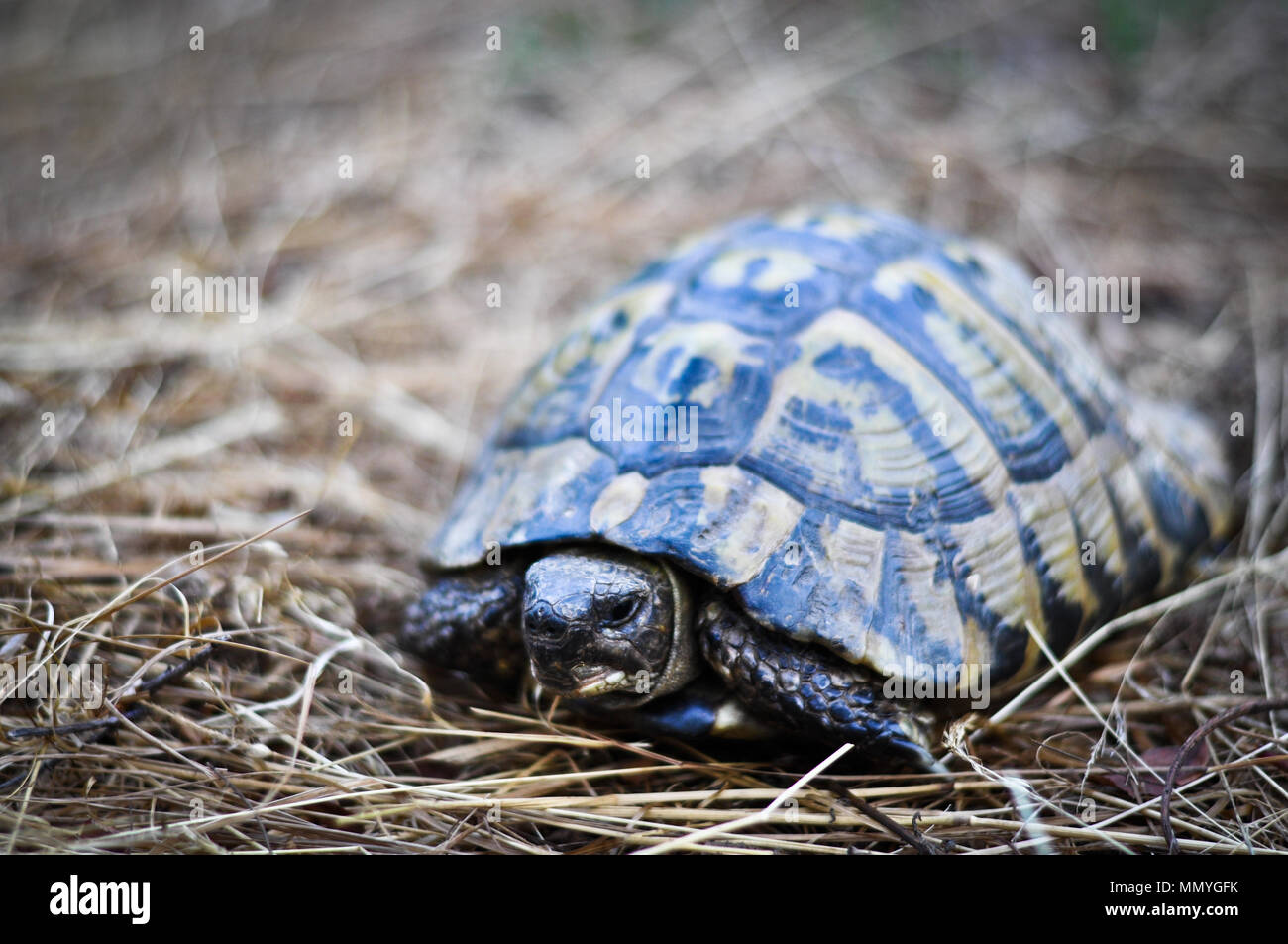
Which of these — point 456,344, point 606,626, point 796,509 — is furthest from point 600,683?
point 456,344

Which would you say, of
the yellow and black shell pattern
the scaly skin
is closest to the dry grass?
the scaly skin

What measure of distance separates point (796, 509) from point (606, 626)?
1.56 feet

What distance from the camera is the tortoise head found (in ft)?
6.19

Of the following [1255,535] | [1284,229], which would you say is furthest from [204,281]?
→ [1284,229]

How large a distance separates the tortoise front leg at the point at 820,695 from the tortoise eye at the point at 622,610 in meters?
0.21

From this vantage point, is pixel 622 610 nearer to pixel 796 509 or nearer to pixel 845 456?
pixel 796 509

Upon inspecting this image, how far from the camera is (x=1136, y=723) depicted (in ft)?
7.42

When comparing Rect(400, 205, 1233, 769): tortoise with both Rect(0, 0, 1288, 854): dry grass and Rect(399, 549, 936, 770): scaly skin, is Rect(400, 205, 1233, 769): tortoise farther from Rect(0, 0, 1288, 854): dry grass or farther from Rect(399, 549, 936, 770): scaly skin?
Rect(0, 0, 1288, 854): dry grass

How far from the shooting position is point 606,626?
193 centimetres

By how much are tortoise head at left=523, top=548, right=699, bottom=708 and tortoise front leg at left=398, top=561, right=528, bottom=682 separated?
223 mm

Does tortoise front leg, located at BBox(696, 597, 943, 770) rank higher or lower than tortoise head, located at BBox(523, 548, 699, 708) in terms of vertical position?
lower

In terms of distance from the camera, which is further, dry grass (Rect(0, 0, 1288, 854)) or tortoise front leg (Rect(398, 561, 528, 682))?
tortoise front leg (Rect(398, 561, 528, 682))
